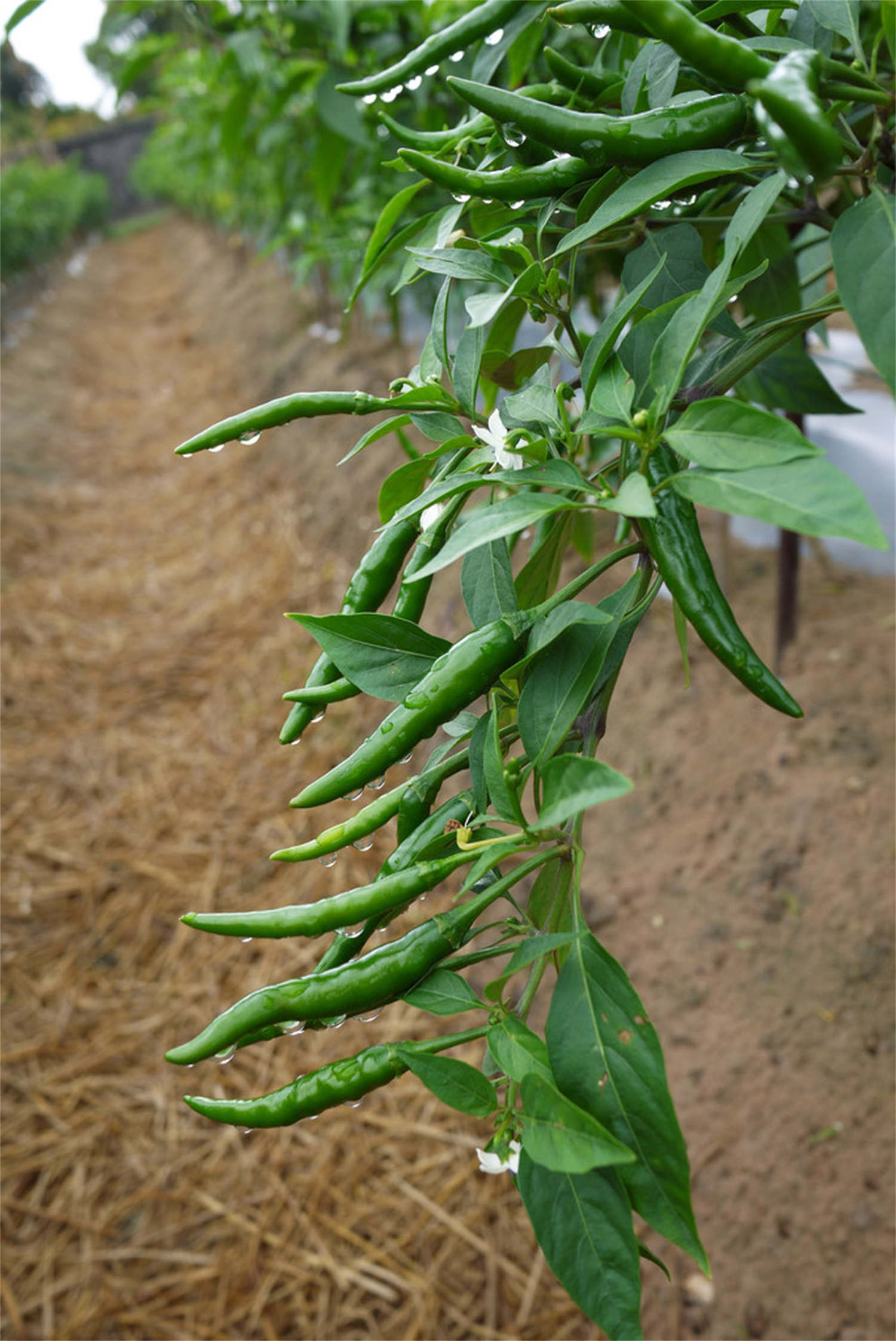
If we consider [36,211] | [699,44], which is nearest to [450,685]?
[699,44]

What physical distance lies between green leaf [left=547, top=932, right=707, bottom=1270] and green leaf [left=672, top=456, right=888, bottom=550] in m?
0.22

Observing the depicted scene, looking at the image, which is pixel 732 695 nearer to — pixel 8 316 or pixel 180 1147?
pixel 180 1147

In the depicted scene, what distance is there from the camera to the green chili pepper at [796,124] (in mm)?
359

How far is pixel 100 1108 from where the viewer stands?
177 centimetres

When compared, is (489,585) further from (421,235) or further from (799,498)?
(421,235)

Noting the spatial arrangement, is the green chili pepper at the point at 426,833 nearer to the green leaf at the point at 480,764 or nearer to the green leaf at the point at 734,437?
the green leaf at the point at 480,764

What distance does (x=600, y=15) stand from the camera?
51 centimetres

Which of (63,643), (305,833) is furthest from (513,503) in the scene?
(63,643)

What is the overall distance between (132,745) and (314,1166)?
1.43 metres

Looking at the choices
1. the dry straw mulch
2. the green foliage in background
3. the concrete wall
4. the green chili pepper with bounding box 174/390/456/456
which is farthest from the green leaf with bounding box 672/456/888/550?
the concrete wall

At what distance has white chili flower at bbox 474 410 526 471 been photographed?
0.53 m

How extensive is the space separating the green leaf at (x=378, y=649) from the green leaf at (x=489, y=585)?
0.09 ft

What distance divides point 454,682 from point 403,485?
0.60 ft

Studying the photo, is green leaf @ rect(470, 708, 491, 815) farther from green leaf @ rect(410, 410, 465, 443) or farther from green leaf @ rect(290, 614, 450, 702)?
green leaf @ rect(410, 410, 465, 443)
